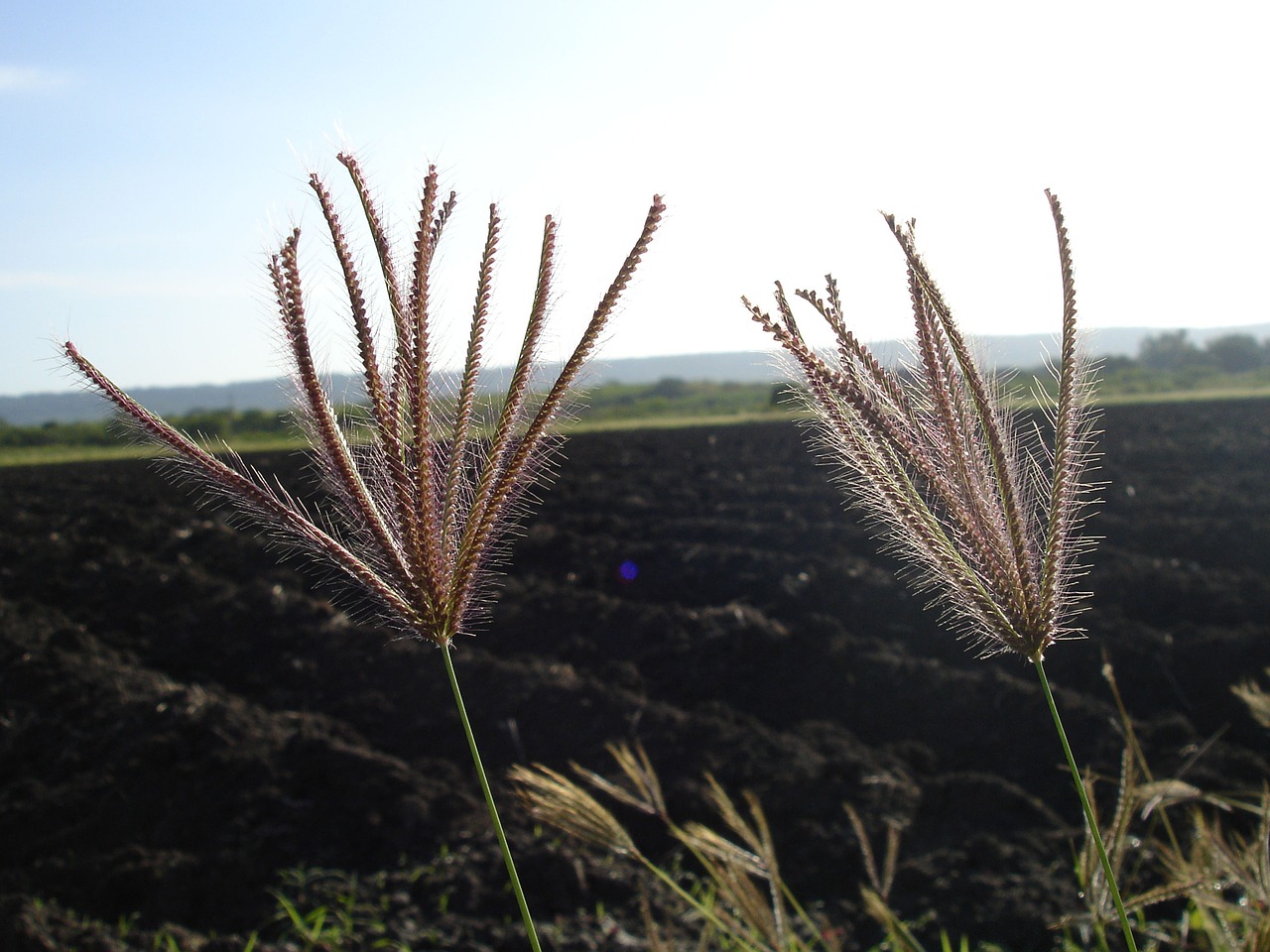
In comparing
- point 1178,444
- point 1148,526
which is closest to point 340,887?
point 1148,526

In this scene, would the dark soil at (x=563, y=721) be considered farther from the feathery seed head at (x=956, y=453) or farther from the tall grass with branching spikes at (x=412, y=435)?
the tall grass with branching spikes at (x=412, y=435)

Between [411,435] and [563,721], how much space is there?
17.0 feet

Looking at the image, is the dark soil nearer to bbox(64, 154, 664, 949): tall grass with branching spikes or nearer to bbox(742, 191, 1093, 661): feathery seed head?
bbox(742, 191, 1093, 661): feathery seed head

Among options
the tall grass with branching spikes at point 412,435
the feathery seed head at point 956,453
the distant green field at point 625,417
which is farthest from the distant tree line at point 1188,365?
the tall grass with branching spikes at point 412,435

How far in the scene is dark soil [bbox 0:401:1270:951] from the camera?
448cm

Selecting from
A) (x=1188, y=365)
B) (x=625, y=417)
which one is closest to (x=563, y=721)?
(x=625, y=417)

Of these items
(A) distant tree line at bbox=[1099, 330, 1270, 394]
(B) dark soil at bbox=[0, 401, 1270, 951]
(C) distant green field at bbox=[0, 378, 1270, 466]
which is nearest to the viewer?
(B) dark soil at bbox=[0, 401, 1270, 951]

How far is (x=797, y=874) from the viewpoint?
4613 mm

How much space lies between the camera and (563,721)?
6.01 m

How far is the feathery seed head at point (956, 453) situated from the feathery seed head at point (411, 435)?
1.00 feet

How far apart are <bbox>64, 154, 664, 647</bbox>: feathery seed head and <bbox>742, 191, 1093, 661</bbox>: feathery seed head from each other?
0.30 m

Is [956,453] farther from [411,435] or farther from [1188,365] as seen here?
[1188,365]

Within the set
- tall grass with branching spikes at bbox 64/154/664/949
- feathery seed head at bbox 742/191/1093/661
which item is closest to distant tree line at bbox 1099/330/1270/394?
feathery seed head at bbox 742/191/1093/661

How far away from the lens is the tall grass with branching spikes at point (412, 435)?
104cm
